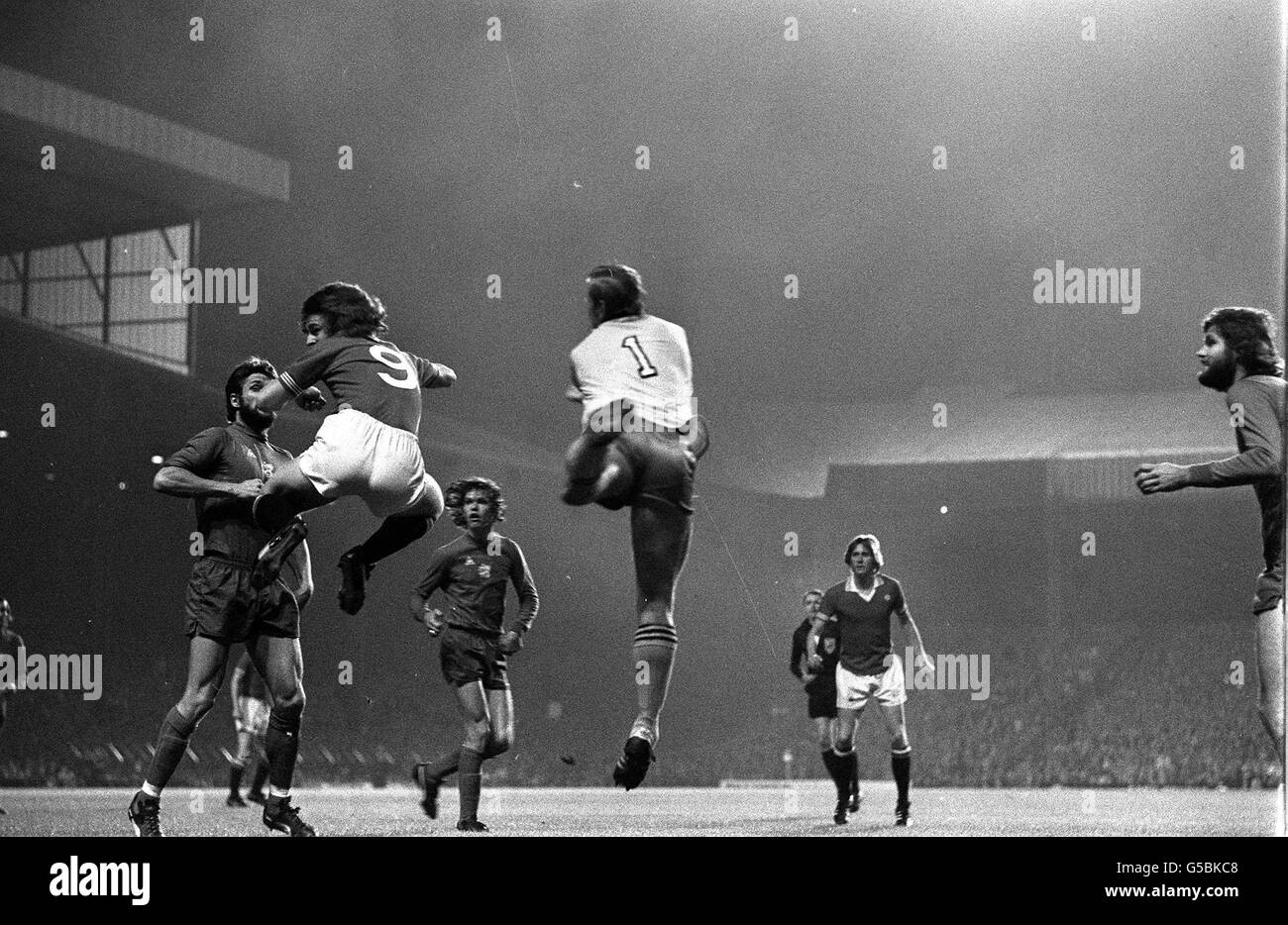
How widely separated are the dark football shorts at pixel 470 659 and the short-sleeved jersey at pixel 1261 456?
10.0ft

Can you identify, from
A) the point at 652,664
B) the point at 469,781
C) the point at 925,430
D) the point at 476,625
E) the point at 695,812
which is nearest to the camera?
the point at 652,664

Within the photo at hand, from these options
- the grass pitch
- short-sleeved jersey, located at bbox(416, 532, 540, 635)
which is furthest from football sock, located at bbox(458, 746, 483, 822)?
short-sleeved jersey, located at bbox(416, 532, 540, 635)

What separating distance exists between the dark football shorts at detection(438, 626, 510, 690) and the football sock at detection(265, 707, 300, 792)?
0.93m

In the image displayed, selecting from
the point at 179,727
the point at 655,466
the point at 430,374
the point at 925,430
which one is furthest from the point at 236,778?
the point at 925,430

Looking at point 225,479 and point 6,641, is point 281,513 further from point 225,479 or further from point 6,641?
point 6,641

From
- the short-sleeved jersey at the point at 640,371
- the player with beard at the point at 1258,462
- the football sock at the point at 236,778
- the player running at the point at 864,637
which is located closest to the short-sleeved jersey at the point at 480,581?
the short-sleeved jersey at the point at 640,371

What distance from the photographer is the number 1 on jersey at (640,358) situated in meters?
5.84

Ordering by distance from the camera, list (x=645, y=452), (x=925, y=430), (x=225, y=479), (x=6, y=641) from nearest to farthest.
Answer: (x=645, y=452) → (x=225, y=479) → (x=6, y=641) → (x=925, y=430)

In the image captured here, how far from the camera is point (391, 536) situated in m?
6.07

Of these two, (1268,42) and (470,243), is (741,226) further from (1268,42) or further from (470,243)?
(1268,42)

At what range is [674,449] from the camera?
→ 575 centimetres

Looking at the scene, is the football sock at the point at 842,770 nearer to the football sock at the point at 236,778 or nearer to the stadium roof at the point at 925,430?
the stadium roof at the point at 925,430

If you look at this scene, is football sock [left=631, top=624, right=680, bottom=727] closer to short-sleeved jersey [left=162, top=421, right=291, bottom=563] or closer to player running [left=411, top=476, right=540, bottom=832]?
player running [left=411, top=476, right=540, bottom=832]

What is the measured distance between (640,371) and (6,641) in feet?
12.1
